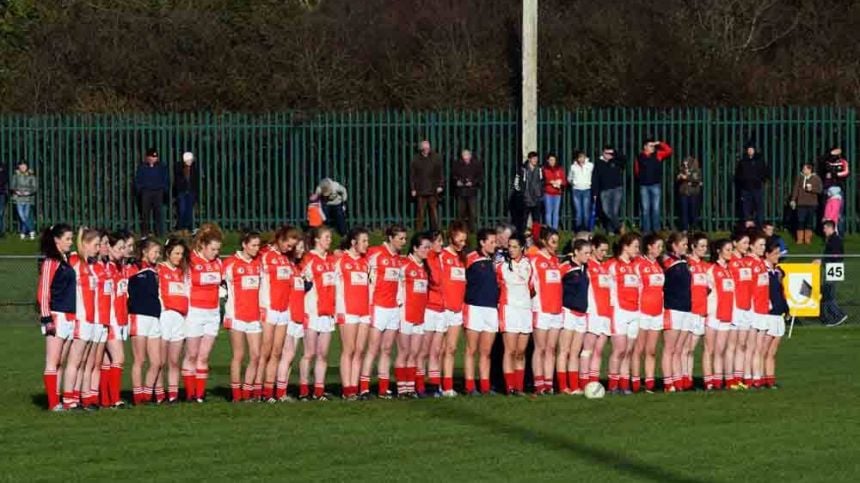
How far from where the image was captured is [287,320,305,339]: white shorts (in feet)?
70.5

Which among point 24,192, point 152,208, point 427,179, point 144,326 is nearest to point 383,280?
point 144,326

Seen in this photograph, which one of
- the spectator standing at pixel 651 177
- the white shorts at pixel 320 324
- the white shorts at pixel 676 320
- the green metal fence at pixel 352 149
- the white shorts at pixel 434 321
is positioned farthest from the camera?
the green metal fence at pixel 352 149

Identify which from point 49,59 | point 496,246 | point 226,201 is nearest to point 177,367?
point 496,246

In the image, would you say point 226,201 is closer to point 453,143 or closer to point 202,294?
point 453,143

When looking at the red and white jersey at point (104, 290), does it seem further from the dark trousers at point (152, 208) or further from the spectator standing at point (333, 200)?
the dark trousers at point (152, 208)

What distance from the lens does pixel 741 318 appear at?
2302 centimetres

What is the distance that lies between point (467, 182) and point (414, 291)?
1521 cm

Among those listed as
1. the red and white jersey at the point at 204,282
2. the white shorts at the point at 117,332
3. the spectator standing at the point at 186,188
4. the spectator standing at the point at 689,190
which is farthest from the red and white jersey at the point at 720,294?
the spectator standing at the point at 186,188

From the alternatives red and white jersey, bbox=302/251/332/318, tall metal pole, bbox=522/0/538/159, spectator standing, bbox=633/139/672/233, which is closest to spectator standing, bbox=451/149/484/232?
tall metal pole, bbox=522/0/538/159

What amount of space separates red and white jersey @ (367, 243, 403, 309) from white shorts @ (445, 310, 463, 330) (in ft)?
1.97

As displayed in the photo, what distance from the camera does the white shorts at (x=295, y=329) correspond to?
70.5 ft

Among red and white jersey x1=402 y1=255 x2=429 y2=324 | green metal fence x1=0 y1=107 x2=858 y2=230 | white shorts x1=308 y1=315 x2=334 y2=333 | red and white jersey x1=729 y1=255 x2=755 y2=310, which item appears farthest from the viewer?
green metal fence x1=0 y1=107 x2=858 y2=230

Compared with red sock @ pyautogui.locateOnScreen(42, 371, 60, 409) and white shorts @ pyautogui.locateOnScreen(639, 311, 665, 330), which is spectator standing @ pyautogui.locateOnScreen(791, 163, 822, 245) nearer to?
white shorts @ pyautogui.locateOnScreen(639, 311, 665, 330)

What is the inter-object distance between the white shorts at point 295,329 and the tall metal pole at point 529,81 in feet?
51.9
